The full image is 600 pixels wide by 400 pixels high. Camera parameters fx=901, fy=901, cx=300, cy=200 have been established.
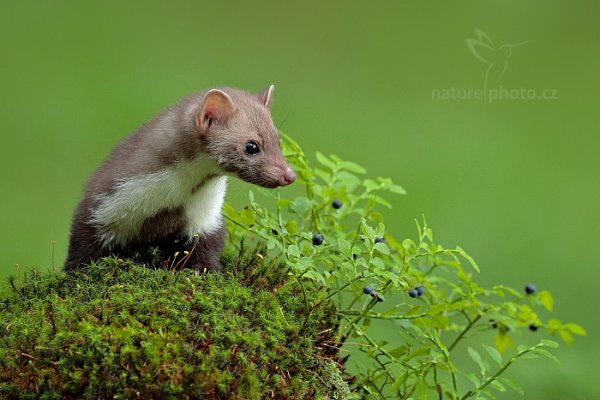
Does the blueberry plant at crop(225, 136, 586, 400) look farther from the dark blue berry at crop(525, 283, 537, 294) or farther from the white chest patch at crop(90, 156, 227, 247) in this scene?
the white chest patch at crop(90, 156, 227, 247)

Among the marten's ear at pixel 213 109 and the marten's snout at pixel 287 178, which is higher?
the marten's ear at pixel 213 109

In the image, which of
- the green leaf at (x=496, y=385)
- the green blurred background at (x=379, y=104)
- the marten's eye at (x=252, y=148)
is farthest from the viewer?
the green blurred background at (x=379, y=104)

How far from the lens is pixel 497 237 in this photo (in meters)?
10.9

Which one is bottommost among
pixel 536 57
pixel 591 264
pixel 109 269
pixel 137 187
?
pixel 591 264

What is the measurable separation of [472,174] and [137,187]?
7.53 m

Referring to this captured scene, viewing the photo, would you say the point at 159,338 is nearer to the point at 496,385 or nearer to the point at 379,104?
the point at 496,385

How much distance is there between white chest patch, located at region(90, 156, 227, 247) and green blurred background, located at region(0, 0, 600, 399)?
412cm

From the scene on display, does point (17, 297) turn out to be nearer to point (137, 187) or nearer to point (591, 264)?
point (137, 187)

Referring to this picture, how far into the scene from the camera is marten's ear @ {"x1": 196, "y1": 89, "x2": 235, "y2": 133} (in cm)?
517

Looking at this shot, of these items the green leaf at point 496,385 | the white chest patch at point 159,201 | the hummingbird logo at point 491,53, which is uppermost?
the hummingbird logo at point 491,53

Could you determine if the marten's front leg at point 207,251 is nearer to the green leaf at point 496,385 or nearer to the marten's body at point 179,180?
the marten's body at point 179,180

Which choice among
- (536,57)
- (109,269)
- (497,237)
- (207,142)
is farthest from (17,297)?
(536,57)

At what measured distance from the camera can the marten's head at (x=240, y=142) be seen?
5.21 meters

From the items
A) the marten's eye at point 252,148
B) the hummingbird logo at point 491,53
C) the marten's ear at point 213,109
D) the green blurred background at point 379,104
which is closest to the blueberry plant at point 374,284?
the marten's eye at point 252,148
